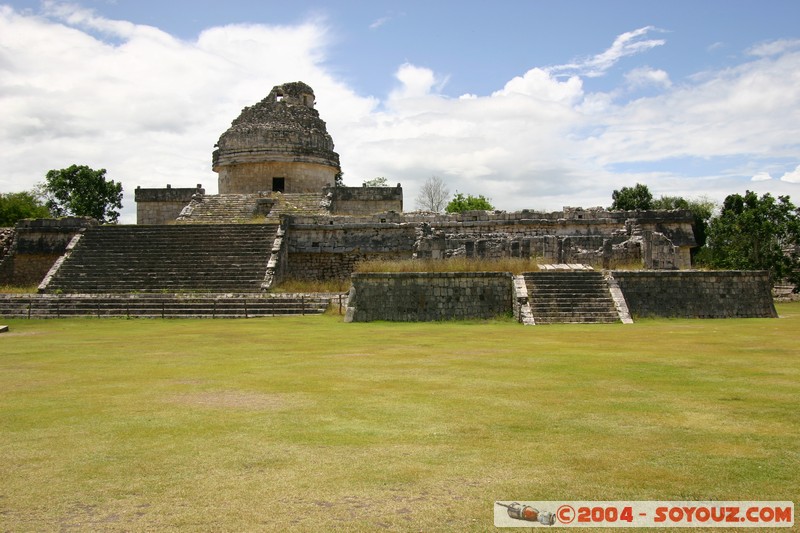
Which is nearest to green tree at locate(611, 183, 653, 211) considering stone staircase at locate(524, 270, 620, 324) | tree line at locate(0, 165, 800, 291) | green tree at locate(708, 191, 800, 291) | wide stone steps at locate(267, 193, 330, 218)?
tree line at locate(0, 165, 800, 291)

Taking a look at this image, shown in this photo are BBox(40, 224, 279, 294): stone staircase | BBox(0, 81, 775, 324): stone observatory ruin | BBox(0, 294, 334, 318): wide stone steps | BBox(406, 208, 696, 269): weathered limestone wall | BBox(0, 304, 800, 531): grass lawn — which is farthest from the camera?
BBox(40, 224, 279, 294): stone staircase

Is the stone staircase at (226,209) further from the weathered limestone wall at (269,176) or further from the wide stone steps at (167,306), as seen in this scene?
the wide stone steps at (167,306)

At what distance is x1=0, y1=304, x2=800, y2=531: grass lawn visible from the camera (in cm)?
390

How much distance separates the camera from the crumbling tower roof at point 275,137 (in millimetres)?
32031

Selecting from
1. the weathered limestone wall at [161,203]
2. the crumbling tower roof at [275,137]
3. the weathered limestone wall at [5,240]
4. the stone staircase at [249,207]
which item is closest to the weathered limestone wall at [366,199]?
the stone staircase at [249,207]

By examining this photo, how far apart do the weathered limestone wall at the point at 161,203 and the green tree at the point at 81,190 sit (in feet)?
69.0

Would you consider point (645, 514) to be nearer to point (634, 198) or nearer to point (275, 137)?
point (275, 137)

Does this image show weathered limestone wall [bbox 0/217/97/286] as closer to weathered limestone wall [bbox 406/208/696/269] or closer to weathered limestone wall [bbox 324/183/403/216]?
weathered limestone wall [bbox 324/183/403/216]

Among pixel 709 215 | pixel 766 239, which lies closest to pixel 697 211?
pixel 709 215

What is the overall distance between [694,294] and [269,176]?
2018 centimetres

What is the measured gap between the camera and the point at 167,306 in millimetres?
19281

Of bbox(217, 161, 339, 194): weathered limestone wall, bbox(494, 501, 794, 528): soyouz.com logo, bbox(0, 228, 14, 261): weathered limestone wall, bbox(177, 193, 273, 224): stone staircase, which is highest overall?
bbox(217, 161, 339, 194): weathered limestone wall

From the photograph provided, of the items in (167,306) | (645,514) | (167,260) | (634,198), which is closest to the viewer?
(645,514)

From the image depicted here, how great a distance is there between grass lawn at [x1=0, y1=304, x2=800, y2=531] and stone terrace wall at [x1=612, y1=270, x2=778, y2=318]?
7.14 metres
